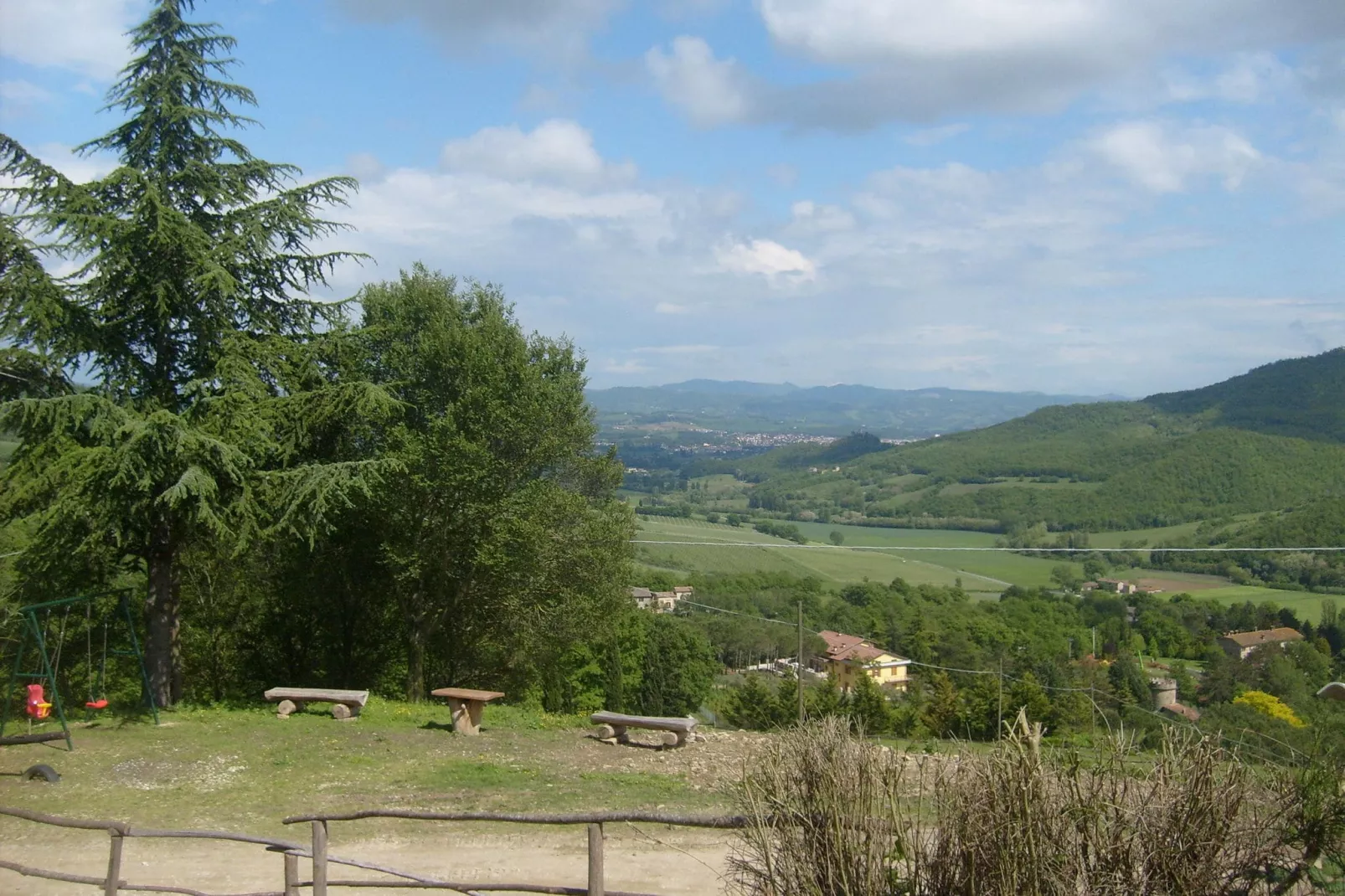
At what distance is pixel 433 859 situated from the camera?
8102 millimetres

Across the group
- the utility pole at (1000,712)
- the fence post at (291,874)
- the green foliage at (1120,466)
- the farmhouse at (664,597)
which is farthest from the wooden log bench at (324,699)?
the green foliage at (1120,466)

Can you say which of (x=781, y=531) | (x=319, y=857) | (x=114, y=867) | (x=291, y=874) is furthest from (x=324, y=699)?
(x=781, y=531)

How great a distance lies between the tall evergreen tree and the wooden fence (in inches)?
218

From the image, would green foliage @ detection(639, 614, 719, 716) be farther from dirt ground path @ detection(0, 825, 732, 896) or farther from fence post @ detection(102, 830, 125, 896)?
fence post @ detection(102, 830, 125, 896)

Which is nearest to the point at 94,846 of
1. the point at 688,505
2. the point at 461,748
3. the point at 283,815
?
the point at 283,815

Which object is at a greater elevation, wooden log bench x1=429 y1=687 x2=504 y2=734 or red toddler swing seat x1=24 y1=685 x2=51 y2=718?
red toddler swing seat x1=24 y1=685 x2=51 y2=718

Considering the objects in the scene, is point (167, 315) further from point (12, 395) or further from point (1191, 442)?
point (1191, 442)

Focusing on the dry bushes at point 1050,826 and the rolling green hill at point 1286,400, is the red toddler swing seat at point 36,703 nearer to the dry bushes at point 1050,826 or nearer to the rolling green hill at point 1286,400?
the dry bushes at point 1050,826

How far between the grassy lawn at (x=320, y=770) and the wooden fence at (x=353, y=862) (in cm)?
173

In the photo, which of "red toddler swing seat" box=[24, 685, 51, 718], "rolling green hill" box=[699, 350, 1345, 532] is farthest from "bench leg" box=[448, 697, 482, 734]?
"rolling green hill" box=[699, 350, 1345, 532]

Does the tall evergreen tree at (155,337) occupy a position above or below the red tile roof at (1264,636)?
above

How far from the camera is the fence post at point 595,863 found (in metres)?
5.64

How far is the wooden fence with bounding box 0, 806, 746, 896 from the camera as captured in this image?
18.7 feet

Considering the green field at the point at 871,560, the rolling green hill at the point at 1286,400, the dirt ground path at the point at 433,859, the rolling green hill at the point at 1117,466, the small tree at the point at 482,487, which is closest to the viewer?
the dirt ground path at the point at 433,859
